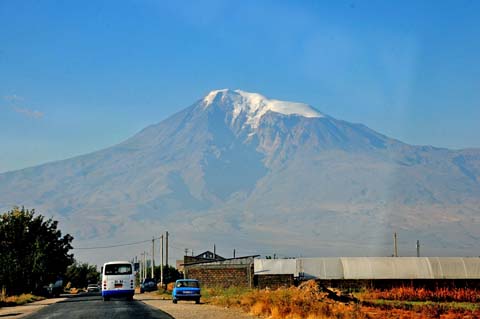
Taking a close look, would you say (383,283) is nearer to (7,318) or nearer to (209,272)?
(209,272)

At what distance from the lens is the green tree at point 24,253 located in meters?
69.8

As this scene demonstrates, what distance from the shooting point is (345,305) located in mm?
42062

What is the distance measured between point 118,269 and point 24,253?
2297 centimetres

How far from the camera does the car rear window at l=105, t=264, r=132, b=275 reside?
53438 millimetres

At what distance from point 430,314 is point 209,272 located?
130ft

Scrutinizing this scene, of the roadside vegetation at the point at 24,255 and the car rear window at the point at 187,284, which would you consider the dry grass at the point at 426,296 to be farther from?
the roadside vegetation at the point at 24,255

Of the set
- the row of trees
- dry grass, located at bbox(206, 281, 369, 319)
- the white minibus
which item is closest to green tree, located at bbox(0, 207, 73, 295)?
the row of trees

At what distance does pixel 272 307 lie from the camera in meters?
36.5

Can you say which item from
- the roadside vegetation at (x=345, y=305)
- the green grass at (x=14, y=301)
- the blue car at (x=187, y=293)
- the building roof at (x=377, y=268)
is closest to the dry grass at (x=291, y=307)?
the roadside vegetation at (x=345, y=305)

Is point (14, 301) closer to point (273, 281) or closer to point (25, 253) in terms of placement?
point (25, 253)

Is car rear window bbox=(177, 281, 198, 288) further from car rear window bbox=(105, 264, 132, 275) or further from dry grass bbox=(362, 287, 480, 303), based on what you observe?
dry grass bbox=(362, 287, 480, 303)

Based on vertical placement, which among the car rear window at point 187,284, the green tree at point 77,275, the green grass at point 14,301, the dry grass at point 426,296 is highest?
the car rear window at point 187,284

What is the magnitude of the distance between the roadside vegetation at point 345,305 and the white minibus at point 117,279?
226 inches

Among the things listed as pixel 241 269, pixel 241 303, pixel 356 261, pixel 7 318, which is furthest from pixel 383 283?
pixel 7 318
